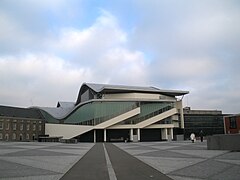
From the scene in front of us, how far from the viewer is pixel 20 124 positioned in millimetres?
80625

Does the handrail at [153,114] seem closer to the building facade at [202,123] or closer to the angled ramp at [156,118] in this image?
the angled ramp at [156,118]

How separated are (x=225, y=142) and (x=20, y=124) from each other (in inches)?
2751

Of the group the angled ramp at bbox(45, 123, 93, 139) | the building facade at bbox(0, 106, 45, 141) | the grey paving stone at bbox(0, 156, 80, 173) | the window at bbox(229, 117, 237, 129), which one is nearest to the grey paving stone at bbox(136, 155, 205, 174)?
the grey paving stone at bbox(0, 156, 80, 173)

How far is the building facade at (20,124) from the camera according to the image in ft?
249

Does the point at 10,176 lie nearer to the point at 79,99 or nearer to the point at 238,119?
the point at 238,119

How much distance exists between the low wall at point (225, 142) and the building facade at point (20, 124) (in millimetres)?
65131

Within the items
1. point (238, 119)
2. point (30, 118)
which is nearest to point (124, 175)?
point (238, 119)

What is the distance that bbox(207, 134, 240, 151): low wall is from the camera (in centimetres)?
2172

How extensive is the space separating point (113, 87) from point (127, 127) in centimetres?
1084

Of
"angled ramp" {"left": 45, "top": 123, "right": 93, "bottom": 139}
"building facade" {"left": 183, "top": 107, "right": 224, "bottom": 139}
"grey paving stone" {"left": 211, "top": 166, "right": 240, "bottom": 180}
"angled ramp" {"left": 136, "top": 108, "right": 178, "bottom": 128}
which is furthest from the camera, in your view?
"building facade" {"left": 183, "top": 107, "right": 224, "bottom": 139}

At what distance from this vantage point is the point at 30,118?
85125 mm

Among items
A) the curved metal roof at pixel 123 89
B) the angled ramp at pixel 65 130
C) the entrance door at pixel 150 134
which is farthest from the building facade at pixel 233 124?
the angled ramp at pixel 65 130

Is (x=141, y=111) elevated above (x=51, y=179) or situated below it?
above

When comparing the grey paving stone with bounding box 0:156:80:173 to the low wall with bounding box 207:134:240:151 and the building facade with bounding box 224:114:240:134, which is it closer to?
the low wall with bounding box 207:134:240:151
